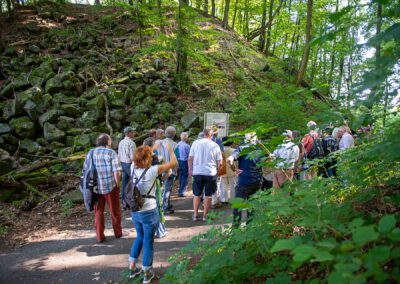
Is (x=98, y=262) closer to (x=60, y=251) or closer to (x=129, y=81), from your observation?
(x=60, y=251)

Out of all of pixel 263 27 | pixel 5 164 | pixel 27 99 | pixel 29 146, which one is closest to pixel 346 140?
pixel 5 164

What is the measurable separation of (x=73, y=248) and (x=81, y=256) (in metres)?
0.50

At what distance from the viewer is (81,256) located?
16.5ft

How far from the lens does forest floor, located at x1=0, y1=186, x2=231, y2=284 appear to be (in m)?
4.48

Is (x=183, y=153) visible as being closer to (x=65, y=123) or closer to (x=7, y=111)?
(x=65, y=123)

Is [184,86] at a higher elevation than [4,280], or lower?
higher

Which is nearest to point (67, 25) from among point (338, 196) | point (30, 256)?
point (30, 256)

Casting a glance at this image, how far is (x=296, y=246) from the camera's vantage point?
1.28 m

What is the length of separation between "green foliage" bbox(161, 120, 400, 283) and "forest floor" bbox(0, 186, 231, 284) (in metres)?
1.44

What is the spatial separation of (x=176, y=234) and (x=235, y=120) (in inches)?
279

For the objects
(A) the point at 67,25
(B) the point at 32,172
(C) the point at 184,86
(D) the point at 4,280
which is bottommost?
(D) the point at 4,280

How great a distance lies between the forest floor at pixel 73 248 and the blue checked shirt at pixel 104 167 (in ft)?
3.80

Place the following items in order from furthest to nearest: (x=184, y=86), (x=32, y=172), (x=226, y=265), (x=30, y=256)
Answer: (x=184, y=86) < (x=32, y=172) < (x=30, y=256) < (x=226, y=265)

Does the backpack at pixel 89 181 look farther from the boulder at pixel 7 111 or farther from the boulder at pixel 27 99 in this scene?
the boulder at pixel 7 111
